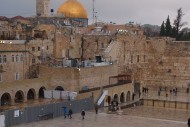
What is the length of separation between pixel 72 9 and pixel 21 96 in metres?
32.7

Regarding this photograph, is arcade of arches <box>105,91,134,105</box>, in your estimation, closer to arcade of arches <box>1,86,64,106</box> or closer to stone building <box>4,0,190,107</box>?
stone building <box>4,0,190,107</box>

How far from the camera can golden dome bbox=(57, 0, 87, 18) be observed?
6016cm

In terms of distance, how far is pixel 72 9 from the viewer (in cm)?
6069

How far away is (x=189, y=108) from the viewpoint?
33062 mm

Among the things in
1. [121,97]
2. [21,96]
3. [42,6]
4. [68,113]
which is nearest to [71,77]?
[21,96]

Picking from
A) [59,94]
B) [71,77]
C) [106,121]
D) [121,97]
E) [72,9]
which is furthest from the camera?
[72,9]

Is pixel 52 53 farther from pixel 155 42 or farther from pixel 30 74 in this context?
pixel 155 42

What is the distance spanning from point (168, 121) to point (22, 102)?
10476 mm

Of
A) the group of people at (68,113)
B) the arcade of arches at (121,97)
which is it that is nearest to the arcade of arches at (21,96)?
the arcade of arches at (121,97)

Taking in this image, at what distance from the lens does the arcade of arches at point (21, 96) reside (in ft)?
91.2

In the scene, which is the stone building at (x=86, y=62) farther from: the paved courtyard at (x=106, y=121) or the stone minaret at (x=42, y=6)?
the stone minaret at (x=42, y=6)

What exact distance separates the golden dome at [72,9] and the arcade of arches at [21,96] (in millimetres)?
29560

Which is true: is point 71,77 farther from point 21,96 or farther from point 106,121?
point 106,121

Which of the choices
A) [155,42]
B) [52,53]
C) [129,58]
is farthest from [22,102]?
[155,42]
